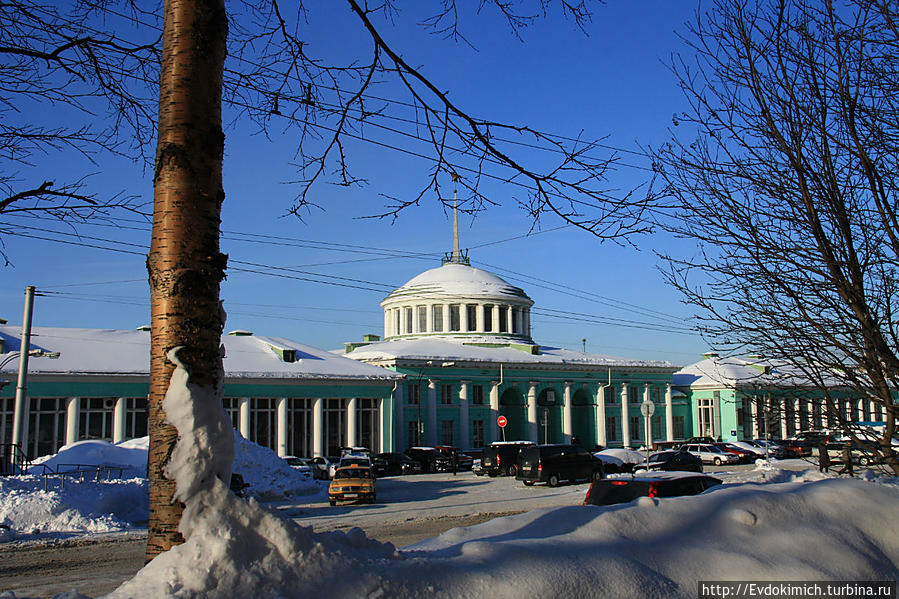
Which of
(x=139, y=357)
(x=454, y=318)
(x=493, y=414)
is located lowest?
(x=493, y=414)


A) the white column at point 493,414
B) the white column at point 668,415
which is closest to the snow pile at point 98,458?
the white column at point 493,414

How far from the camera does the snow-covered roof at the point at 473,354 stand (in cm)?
5684

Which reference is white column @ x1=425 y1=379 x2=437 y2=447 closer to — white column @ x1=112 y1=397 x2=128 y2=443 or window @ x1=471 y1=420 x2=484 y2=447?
window @ x1=471 y1=420 x2=484 y2=447

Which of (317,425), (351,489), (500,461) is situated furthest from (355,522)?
(317,425)

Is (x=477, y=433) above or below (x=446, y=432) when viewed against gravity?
below

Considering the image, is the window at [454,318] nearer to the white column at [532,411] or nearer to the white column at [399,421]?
the white column at [532,411]

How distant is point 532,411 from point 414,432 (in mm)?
11663

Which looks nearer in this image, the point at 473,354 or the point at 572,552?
the point at 572,552

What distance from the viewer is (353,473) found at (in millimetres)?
27344

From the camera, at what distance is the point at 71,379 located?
129 feet

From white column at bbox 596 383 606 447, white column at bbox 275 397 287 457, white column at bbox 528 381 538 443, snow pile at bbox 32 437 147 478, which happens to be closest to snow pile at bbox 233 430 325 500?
snow pile at bbox 32 437 147 478

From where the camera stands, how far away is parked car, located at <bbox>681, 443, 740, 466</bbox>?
4912 centimetres

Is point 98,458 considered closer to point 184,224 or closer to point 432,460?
point 432,460

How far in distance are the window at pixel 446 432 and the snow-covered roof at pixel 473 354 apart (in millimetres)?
4584
